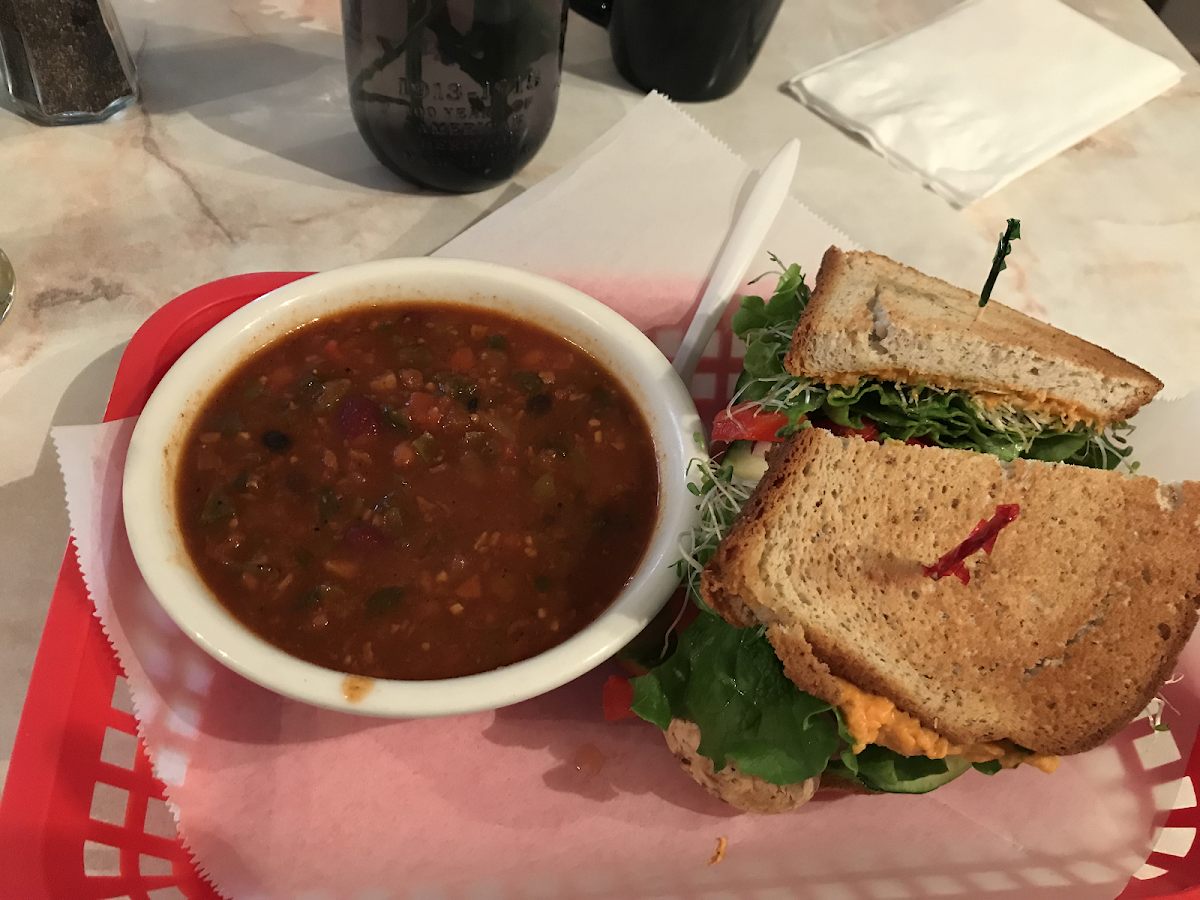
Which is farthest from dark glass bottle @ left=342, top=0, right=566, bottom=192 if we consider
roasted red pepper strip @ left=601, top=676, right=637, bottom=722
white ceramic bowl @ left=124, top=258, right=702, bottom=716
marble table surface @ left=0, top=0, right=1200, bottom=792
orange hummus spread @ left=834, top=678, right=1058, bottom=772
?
orange hummus spread @ left=834, top=678, right=1058, bottom=772

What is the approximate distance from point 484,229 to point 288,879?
1331 millimetres

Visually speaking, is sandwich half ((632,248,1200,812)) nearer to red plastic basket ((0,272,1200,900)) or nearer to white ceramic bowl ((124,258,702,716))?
white ceramic bowl ((124,258,702,716))

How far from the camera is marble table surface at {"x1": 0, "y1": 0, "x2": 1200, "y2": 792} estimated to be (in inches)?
70.7

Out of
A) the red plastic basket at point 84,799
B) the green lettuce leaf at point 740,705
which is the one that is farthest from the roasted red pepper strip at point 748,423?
the red plastic basket at point 84,799

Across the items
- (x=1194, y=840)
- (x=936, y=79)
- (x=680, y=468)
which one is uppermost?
(x=936, y=79)

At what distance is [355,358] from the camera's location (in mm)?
1564

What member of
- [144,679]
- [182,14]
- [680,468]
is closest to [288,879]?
[144,679]

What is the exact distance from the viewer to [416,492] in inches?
55.9

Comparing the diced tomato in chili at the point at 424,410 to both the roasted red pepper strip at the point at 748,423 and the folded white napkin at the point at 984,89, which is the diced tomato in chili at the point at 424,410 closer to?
the roasted red pepper strip at the point at 748,423

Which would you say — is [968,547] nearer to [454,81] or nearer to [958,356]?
[958,356]

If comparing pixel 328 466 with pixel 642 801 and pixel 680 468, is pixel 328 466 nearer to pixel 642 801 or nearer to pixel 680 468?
pixel 680 468

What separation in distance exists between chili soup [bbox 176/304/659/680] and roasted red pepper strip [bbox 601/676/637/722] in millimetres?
189

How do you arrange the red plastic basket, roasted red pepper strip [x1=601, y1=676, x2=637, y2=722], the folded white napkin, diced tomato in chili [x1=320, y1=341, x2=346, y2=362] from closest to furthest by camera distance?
the red plastic basket, roasted red pepper strip [x1=601, y1=676, x2=637, y2=722], diced tomato in chili [x1=320, y1=341, x2=346, y2=362], the folded white napkin

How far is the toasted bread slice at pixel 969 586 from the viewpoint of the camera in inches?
52.2
